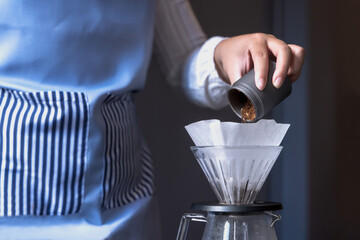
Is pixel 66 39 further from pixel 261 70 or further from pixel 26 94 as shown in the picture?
pixel 261 70

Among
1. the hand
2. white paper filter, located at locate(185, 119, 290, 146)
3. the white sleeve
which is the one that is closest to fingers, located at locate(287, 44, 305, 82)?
the hand

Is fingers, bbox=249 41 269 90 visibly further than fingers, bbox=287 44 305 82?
No

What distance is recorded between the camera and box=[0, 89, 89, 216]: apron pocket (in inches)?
24.4

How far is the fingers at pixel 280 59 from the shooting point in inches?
21.6

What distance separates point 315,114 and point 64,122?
0.81 meters

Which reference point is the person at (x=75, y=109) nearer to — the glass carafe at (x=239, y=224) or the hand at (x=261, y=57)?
the hand at (x=261, y=57)

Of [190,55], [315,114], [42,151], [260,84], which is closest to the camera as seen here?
[260,84]

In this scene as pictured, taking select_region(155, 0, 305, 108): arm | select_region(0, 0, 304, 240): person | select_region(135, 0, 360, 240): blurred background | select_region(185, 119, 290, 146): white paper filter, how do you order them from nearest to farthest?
1. select_region(185, 119, 290, 146): white paper filter
2. select_region(0, 0, 304, 240): person
3. select_region(155, 0, 305, 108): arm
4. select_region(135, 0, 360, 240): blurred background

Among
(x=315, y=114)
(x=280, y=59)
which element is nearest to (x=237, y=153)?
(x=280, y=59)

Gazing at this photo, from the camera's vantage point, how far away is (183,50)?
0.87 meters

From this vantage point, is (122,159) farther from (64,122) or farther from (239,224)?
(239,224)

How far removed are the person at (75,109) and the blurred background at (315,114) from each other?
495 millimetres

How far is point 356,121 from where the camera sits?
1363 mm

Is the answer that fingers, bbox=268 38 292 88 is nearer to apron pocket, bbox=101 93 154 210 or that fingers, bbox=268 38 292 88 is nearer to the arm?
the arm
